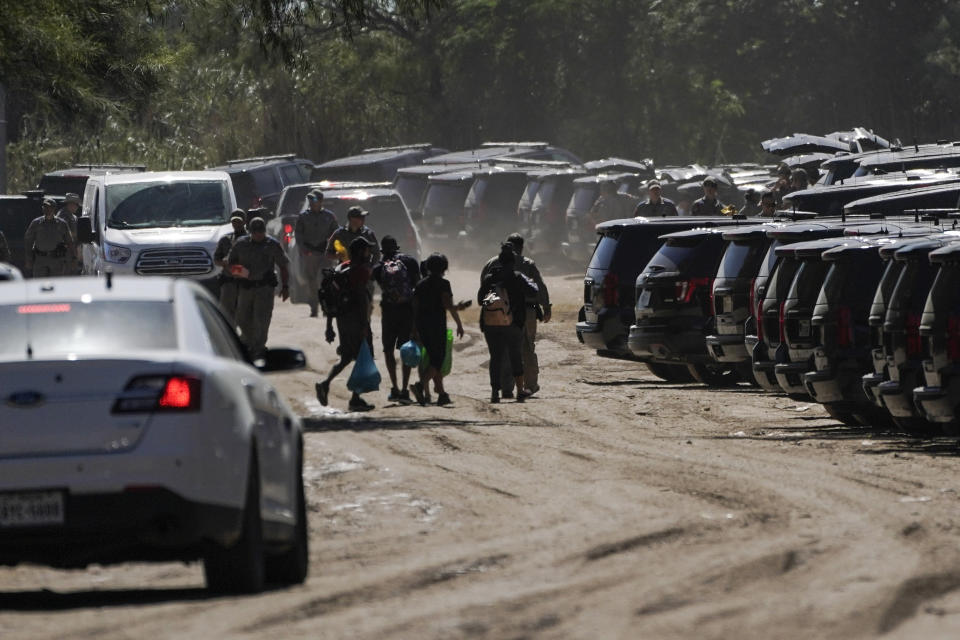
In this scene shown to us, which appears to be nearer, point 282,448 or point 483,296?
point 282,448

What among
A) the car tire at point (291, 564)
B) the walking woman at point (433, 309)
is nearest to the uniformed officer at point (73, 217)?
the walking woman at point (433, 309)

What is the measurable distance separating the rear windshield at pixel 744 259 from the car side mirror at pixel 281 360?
940 cm

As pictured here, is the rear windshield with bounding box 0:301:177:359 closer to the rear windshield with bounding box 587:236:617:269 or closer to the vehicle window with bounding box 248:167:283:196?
the rear windshield with bounding box 587:236:617:269

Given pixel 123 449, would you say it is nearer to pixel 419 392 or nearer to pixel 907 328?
pixel 907 328

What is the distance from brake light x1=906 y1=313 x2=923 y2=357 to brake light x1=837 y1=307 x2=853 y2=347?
3.81ft

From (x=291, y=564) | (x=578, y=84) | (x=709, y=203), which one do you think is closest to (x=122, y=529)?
(x=291, y=564)

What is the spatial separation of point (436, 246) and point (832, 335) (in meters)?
27.8

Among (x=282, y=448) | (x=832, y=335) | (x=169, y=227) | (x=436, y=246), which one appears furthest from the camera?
Result: (x=436, y=246)

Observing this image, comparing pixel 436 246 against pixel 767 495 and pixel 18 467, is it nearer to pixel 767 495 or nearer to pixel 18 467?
pixel 767 495

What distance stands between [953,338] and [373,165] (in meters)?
33.5

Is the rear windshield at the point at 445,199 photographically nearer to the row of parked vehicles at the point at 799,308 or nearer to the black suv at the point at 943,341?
the row of parked vehicles at the point at 799,308

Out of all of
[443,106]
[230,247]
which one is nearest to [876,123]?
[443,106]

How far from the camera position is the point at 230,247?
75.4 ft

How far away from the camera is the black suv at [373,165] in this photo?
43.9 metres
